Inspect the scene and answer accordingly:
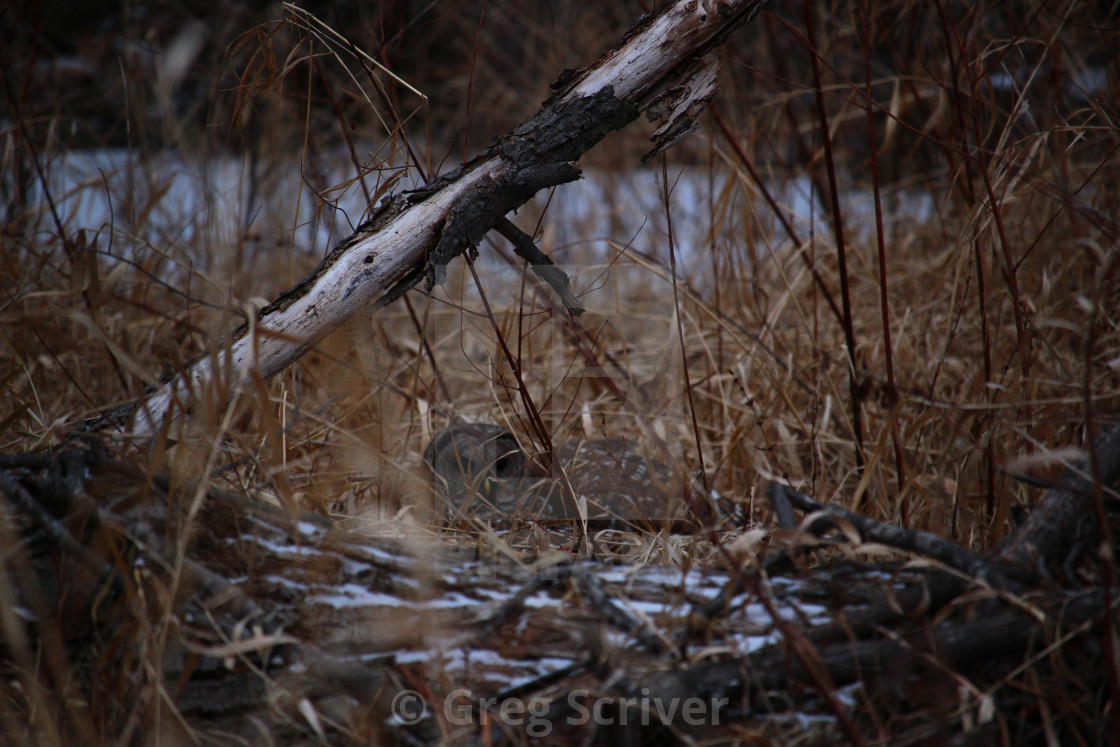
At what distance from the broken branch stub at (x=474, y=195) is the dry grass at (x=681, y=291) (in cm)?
8

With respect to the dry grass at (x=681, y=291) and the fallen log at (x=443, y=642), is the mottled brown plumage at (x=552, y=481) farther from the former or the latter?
the fallen log at (x=443, y=642)

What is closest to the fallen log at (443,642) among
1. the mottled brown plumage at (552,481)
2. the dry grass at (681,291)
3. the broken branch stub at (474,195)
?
the dry grass at (681,291)

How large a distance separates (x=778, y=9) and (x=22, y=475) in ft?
11.5

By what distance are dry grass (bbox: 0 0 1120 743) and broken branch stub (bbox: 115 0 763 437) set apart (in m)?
0.08

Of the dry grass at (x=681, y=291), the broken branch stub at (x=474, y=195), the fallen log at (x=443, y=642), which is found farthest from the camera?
the dry grass at (x=681, y=291)

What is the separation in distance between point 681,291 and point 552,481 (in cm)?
73

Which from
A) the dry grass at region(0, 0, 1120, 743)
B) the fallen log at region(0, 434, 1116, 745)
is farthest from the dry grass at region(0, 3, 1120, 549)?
the fallen log at region(0, 434, 1116, 745)

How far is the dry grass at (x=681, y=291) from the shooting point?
4.00 ft

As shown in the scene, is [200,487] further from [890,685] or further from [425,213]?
[890,685]

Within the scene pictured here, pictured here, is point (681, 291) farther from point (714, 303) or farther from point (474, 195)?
point (474, 195)

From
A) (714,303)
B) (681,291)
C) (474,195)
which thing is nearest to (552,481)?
(474,195)

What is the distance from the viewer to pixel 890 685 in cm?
74

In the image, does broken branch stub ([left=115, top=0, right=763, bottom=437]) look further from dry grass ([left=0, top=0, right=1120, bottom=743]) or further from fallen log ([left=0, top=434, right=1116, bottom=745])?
fallen log ([left=0, top=434, right=1116, bottom=745])

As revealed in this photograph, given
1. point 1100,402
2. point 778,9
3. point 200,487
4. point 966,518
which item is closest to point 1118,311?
point 1100,402
